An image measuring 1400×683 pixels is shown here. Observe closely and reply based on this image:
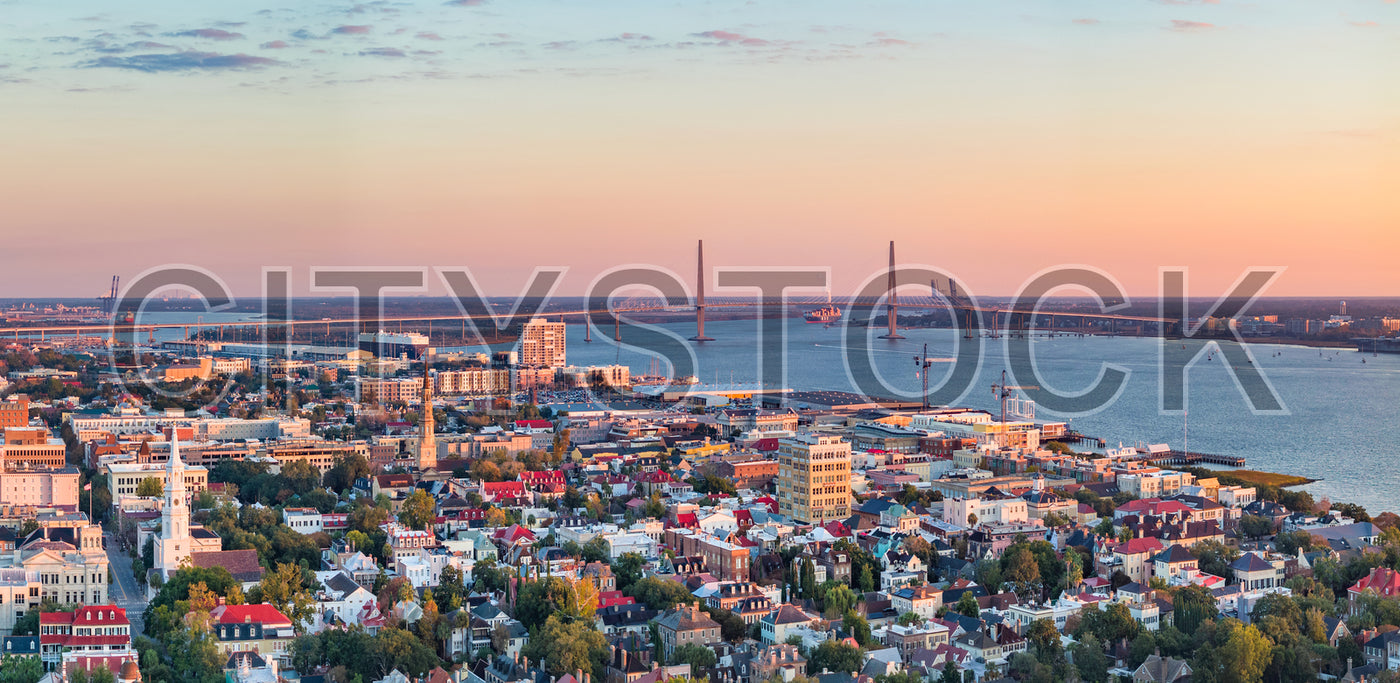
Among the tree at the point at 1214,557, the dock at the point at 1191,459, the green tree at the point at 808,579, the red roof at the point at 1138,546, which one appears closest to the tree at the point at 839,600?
the green tree at the point at 808,579

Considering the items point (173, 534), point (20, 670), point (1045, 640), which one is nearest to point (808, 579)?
point (1045, 640)

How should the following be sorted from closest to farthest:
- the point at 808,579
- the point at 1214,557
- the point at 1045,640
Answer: the point at 1045,640
the point at 808,579
the point at 1214,557

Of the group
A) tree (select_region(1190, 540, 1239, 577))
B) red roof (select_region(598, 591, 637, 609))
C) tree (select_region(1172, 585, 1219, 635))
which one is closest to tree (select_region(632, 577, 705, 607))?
red roof (select_region(598, 591, 637, 609))

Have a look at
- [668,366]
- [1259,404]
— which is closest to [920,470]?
[1259,404]

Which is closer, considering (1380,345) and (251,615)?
(251,615)

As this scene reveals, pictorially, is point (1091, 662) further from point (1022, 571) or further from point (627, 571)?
point (627, 571)

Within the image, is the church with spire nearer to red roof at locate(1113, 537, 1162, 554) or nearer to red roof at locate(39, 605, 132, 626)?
red roof at locate(39, 605, 132, 626)

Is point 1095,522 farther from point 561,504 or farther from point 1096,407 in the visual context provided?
point 1096,407

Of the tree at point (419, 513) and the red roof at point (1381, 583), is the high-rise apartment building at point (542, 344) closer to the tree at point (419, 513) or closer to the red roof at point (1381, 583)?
the tree at point (419, 513)
